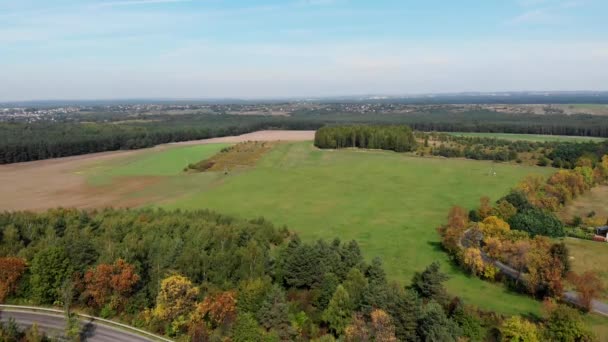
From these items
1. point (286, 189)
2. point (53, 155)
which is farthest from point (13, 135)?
point (286, 189)

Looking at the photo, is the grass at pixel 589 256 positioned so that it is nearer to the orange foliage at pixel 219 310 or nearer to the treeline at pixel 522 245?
the treeline at pixel 522 245

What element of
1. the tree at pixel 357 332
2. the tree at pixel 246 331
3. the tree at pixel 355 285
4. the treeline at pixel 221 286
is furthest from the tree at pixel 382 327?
the tree at pixel 246 331

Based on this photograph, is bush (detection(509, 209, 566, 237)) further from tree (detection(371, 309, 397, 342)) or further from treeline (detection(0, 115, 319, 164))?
treeline (detection(0, 115, 319, 164))

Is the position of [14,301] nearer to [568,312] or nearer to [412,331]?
[412,331]

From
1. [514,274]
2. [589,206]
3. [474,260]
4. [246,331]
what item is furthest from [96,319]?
[589,206]

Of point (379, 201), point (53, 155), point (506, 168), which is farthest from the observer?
point (53, 155)

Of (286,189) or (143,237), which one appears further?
(286,189)
